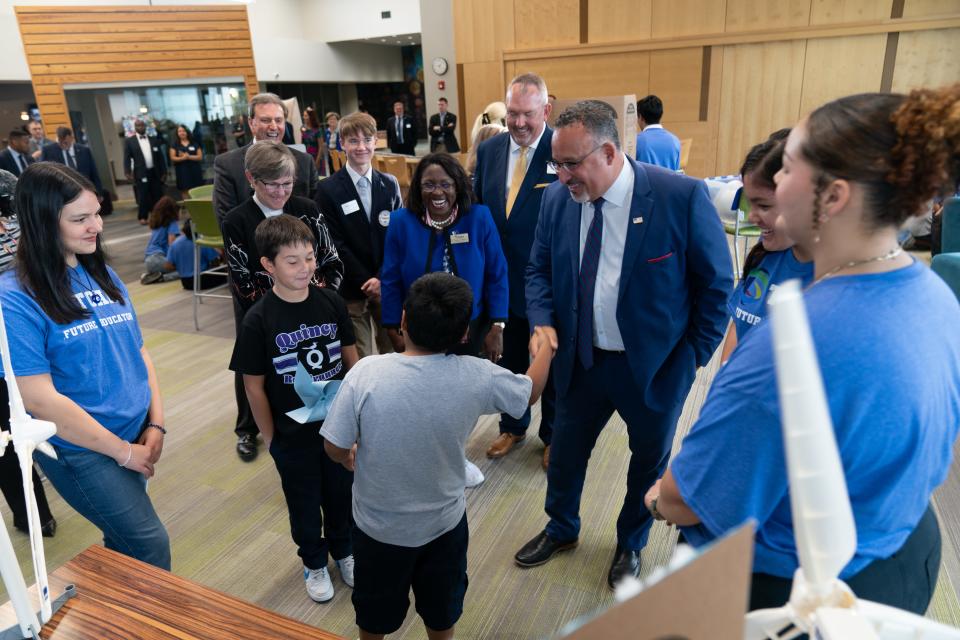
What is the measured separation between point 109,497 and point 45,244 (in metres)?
0.68

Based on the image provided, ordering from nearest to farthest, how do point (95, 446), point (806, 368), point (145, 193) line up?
point (806, 368) < point (95, 446) < point (145, 193)

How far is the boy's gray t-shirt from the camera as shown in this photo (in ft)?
4.65

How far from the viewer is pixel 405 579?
161cm

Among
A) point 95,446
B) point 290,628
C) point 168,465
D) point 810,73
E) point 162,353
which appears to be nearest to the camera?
point 290,628

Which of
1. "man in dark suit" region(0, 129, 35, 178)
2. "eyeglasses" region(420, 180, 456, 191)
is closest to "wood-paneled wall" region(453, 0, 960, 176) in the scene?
"man in dark suit" region(0, 129, 35, 178)

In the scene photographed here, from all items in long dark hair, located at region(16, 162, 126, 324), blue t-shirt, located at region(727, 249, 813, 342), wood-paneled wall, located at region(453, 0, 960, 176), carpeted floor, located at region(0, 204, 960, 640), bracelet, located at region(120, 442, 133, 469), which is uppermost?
wood-paneled wall, located at region(453, 0, 960, 176)

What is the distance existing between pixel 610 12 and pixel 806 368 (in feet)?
31.8

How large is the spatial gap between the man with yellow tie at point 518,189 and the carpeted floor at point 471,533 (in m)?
0.32

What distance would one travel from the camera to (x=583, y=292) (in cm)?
195

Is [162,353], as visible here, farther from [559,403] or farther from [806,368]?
[806,368]

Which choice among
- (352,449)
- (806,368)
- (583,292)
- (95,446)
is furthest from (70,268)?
(806,368)

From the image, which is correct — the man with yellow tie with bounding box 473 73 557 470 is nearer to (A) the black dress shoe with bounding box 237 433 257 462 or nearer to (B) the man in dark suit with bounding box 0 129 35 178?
(A) the black dress shoe with bounding box 237 433 257 462

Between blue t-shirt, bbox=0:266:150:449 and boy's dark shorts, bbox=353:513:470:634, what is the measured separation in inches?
29.3

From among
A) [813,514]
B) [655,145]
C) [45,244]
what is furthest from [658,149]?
[813,514]
